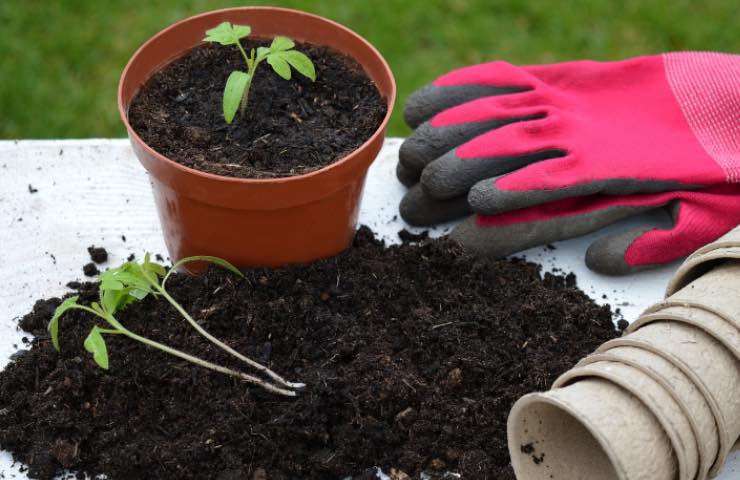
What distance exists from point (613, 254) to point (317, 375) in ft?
2.18

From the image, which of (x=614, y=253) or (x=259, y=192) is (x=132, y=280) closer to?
(x=259, y=192)

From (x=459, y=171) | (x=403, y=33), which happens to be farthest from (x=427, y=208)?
(x=403, y=33)

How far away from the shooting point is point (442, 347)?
5.25ft

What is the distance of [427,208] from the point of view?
1873 mm

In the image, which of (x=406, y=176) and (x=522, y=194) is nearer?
(x=522, y=194)

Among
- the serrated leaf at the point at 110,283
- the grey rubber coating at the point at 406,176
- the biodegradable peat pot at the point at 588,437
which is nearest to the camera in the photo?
the biodegradable peat pot at the point at 588,437

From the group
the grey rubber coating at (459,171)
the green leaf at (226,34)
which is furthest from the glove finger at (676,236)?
the green leaf at (226,34)

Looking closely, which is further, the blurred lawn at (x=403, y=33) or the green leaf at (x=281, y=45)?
the blurred lawn at (x=403, y=33)

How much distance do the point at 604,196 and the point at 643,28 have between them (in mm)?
1365

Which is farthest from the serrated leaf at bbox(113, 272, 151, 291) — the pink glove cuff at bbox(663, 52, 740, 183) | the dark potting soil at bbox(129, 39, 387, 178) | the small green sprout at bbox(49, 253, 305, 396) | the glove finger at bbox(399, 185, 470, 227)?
the pink glove cuff at bbox(663, 52, 740, 183)

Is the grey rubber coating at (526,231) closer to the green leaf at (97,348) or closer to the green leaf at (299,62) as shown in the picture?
the green leaf at (299,62)

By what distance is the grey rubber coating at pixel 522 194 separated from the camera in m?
1.74

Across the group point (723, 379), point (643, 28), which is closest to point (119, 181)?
point (723, 379)

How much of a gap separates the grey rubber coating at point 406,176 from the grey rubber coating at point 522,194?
23 centimetres
